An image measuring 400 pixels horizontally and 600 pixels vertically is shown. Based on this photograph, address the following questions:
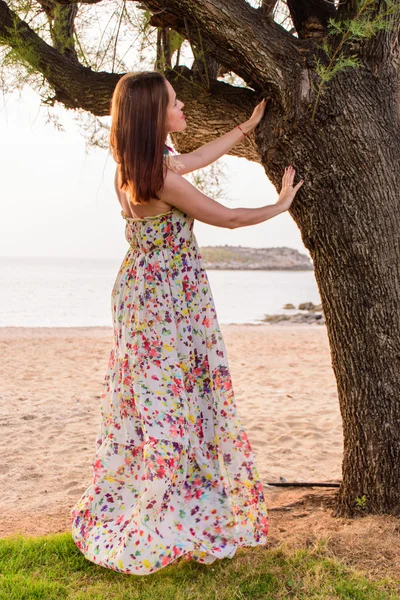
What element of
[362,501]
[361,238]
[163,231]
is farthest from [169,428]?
[361,238]

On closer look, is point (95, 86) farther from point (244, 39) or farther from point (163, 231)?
point (163, 231)

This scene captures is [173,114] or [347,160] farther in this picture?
[347,160]

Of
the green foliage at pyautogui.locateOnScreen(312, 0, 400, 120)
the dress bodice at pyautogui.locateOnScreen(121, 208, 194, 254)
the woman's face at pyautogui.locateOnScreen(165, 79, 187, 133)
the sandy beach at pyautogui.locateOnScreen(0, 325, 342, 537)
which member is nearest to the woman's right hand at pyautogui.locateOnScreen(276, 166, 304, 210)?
the green foliage at pyautogui.locateOnScreen(312, 0, 400, 120)

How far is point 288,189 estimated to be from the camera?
2990mm

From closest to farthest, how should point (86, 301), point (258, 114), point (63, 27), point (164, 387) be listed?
1. point (164, 387)
2. point (258, 114)
3. point (63, 27)
4. point (86, 301)

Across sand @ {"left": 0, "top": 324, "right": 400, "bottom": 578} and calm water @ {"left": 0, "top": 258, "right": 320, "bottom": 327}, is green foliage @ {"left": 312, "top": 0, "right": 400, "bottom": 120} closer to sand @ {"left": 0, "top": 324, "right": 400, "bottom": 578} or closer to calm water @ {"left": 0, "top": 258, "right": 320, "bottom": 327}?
sand @ {"left": 0, "top": 324, "right": 400, "bottom": 578}

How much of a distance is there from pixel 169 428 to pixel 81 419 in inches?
147

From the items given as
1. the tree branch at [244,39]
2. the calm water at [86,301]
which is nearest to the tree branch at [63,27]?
the tree branch at [244,39]

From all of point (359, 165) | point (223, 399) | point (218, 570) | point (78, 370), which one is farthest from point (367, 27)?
point (78, 370)

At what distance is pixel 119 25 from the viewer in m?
3.97

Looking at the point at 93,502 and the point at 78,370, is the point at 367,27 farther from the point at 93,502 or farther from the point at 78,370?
the point at 78,370

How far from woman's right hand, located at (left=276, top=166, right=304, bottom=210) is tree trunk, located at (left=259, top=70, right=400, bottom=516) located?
0.05 metres

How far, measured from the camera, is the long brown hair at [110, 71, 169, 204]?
262cm

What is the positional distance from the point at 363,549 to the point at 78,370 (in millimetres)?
6790
